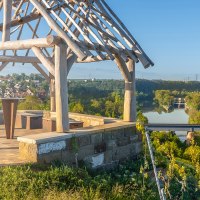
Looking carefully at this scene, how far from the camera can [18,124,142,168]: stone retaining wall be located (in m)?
6.36

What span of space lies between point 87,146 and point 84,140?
0.55 ft

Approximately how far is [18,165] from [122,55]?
144 inches

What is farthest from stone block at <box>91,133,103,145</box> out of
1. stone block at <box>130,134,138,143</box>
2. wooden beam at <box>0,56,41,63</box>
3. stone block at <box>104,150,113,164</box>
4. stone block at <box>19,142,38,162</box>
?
wooden beam at <box>0,56,41,63</box>

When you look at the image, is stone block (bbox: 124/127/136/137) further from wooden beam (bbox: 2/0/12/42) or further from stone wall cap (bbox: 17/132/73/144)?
wooden beam (bbox: 2/0/12/42)

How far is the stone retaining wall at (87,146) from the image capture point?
636cm

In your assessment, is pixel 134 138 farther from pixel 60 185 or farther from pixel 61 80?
pixel 60 185

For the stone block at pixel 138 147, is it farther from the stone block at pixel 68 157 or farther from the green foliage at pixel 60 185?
the stone block at pixel 68 157

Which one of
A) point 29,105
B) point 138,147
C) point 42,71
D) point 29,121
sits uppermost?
point 42,71

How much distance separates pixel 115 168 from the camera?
25.7 feet

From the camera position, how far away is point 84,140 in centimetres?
705

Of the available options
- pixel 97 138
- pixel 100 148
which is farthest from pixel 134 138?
pixel 97 138

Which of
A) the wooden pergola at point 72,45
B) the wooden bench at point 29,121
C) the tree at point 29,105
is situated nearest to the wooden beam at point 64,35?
the wooden pergola at point 72,45

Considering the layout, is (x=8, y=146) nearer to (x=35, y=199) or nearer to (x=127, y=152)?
(x=127, y=152)

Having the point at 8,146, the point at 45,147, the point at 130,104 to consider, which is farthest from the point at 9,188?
the point at 130,104
